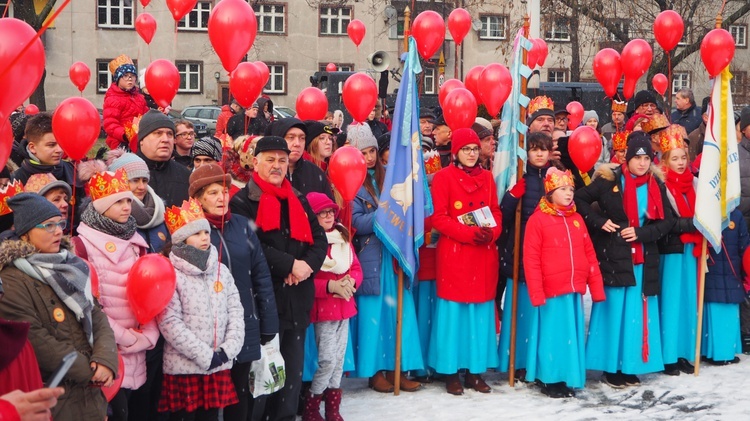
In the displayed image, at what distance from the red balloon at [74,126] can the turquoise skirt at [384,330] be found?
2.25 metres


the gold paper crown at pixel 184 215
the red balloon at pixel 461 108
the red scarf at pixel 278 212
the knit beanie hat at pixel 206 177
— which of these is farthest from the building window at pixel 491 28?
the gold paper crown at pixel 184 215

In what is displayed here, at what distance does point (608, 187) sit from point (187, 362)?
145 inches

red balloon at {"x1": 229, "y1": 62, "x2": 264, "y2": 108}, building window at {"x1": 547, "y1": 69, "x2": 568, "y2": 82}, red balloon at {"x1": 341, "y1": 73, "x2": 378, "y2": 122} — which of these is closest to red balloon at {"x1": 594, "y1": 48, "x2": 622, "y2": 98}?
red balloon at {"x1": 341, "y1": 73, "x2": 378, "y2": 122}

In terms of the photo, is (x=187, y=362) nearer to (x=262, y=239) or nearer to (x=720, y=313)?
(x=262, y=239)

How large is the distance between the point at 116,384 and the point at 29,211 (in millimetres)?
1009

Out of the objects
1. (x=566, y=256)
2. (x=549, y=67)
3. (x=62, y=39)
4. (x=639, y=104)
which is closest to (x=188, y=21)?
(x=62, y=39)

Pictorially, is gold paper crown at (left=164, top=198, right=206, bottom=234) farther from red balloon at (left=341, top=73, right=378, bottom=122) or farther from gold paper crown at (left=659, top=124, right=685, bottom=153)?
gold paper crown at (left=659, top=124, right=685, bottom=153)

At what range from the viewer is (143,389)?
5309 millimetres

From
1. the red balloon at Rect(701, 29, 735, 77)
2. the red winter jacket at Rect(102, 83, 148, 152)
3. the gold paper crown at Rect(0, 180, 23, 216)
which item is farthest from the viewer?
the red winter jacket at Rect(102, 83, 148, 152)

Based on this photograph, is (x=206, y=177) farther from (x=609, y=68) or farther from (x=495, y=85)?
(x=609, y=68)

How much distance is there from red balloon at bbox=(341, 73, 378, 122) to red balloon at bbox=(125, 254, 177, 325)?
10.7 ft

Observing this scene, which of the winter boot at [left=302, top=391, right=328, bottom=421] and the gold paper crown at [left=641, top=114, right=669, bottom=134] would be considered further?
the gold paper crown at [left=641, top=114, right=669, bottom=134]

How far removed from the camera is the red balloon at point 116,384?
4648mm

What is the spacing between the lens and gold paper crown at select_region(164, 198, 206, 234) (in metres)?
5.15
